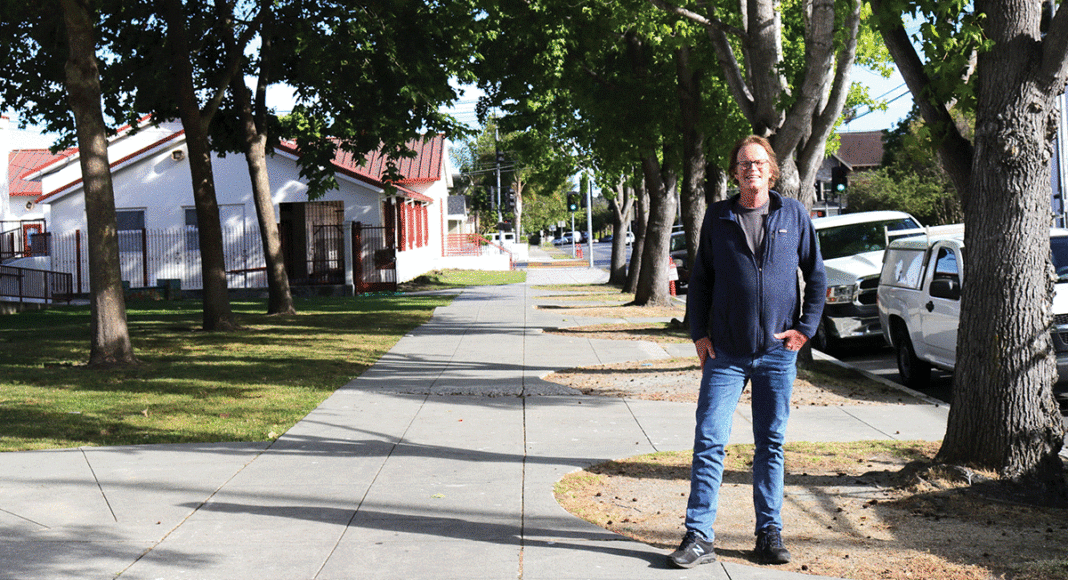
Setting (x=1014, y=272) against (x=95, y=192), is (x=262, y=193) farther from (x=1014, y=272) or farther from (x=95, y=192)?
(x=1014, y=272)

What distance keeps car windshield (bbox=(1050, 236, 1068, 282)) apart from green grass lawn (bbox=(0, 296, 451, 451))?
7.15 meters

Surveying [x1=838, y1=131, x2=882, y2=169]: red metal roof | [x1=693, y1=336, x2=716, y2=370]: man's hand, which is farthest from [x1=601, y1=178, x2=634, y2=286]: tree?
[x1=838, y1=131, x2=882, y2=169]: red metal roof

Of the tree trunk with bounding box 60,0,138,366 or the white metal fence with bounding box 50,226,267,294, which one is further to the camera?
the white metal fence with bounding box 50,226,267,294

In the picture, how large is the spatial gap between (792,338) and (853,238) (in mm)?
12729

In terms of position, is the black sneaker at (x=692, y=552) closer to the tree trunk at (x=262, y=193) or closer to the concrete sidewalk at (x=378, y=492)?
the concrete sidewalk at (x=378, y=492)

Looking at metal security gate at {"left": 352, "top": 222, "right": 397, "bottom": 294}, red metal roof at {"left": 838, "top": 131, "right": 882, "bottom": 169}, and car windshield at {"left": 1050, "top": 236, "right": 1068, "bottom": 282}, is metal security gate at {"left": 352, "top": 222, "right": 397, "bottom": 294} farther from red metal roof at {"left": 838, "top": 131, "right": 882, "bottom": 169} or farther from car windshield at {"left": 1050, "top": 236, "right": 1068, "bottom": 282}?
red metal roof at {"left": 838, "top": 131, "right": 882, "bottom": 169}

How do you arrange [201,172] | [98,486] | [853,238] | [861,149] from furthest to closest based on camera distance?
[861,149], [201,172], [853,238], [98,486]

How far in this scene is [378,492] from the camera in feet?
21.6

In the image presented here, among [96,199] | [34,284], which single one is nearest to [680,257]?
[34,284]

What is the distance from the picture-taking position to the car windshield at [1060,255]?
996cm

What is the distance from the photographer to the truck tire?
1167cm

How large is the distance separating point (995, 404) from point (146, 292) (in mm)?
28390

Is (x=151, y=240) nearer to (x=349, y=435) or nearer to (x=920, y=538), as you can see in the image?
(x=349, y=435)

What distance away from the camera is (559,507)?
6.17 m
